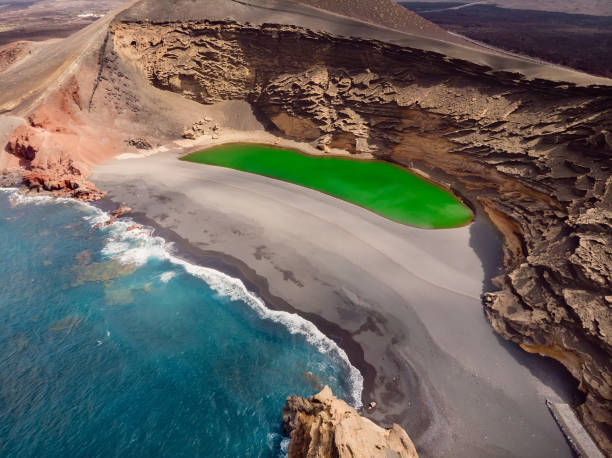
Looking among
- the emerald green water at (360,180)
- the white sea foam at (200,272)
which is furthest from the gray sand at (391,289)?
the emerald green water at (360,180)

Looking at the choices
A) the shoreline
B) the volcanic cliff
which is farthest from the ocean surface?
the volcanic cliff

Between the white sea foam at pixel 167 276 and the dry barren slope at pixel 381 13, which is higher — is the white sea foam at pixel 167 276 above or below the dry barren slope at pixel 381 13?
below

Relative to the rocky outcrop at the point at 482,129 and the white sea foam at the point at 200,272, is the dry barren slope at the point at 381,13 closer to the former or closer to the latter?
the rocky outcrop at the point at 482,129

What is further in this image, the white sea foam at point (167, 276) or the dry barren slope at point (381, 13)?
the dry barren slope at point (381, 13)

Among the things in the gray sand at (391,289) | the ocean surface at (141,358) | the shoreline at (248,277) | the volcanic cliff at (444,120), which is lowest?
the ocean surface at (141,358)

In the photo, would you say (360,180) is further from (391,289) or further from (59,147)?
(59,147)

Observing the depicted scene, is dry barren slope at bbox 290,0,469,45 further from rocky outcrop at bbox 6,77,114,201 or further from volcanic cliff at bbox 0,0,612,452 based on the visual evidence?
rocky outcrop at bbox 6,77,114,201
